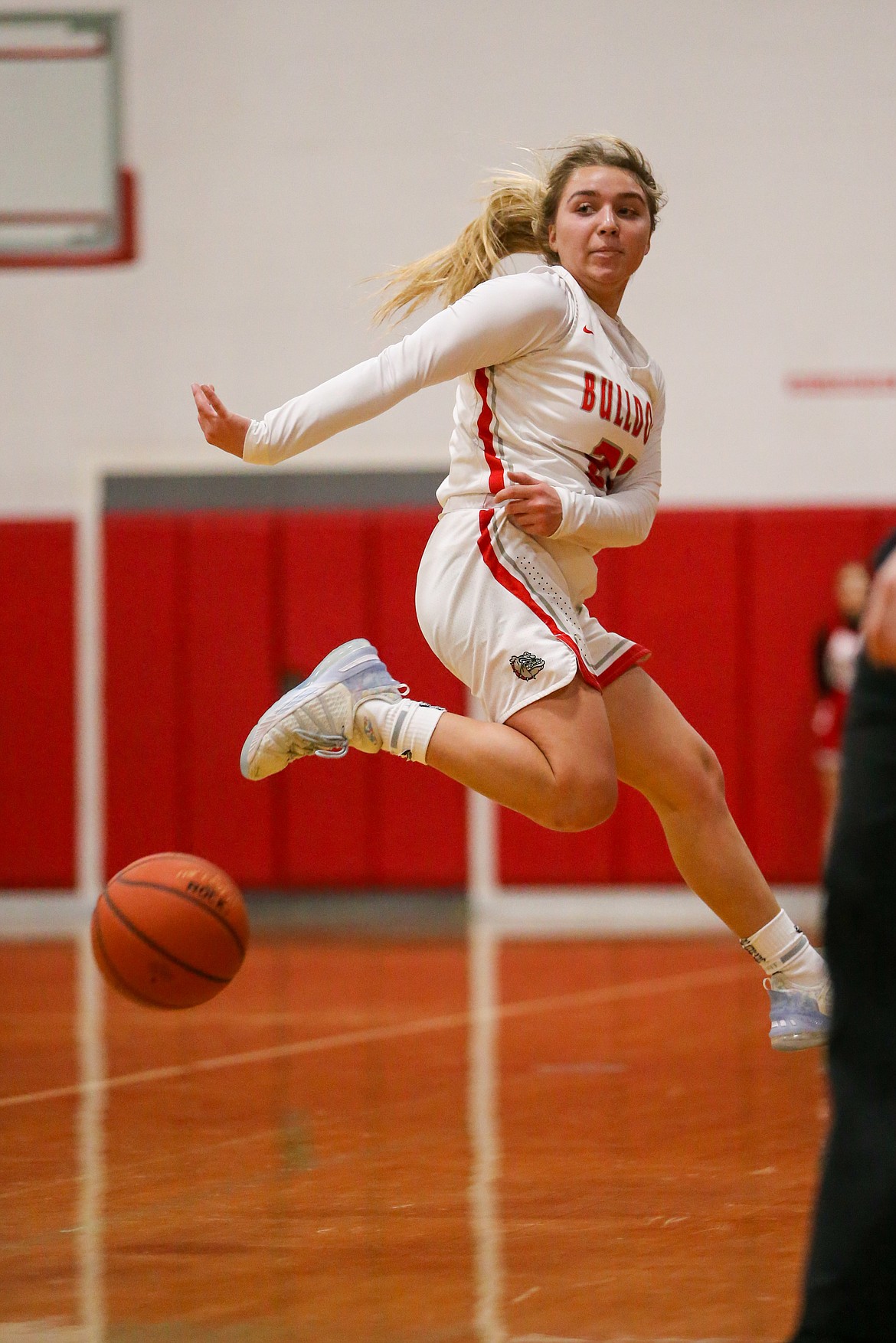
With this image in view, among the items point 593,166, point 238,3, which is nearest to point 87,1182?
point 593,166

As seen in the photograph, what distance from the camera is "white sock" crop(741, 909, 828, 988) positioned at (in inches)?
140

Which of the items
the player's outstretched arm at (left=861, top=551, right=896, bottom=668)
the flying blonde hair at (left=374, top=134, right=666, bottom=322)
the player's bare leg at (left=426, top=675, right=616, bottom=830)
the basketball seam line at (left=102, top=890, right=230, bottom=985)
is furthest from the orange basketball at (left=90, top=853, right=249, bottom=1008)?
the player's outstretched arm at (left=861, top=551, right=896, bottom=668)

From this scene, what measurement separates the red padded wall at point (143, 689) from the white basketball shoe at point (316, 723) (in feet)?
21.0

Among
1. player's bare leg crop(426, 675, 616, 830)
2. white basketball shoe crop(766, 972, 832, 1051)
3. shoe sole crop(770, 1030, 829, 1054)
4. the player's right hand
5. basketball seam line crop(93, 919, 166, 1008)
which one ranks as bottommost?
shoe sole crop(770, 1030, 829, 1054)

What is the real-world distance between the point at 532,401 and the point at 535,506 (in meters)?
0.24

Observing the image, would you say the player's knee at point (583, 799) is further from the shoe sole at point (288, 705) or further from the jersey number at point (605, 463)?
the jersey number at point (605, 463)

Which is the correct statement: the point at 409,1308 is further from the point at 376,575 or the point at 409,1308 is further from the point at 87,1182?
the point at 376,575

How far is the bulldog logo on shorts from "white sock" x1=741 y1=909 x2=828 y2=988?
742mm

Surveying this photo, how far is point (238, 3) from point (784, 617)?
4736mm

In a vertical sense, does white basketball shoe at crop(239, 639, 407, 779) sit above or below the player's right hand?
below

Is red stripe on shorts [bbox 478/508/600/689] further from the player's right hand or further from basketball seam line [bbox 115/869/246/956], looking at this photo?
basketball seam line [bbox 115/869/246/956]

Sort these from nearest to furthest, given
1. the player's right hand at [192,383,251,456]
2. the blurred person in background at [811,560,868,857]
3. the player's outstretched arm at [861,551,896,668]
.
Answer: the player's outstretched arm at [861,551,896,668]
the player's right hand at [192,383,251,456]
the blurred person in background at [811,560,868,857]

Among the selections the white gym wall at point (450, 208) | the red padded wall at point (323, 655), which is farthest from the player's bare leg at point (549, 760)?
the white gym wall at point (450, 208)

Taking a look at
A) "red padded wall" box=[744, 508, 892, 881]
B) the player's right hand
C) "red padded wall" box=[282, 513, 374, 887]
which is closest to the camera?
the player's right hand
